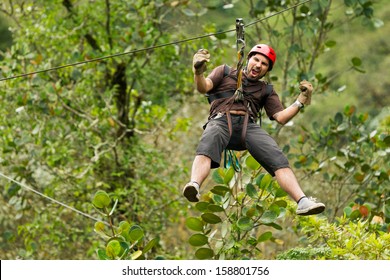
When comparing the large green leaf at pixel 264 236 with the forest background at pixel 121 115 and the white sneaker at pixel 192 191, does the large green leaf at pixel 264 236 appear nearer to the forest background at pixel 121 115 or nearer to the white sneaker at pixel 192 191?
the white sneaker at pixel 192 191

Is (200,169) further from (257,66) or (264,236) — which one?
(264,236)

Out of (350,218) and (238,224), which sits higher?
(238,224)

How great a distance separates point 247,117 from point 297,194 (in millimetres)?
526

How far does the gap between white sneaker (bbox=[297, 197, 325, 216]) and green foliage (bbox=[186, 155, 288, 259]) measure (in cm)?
76

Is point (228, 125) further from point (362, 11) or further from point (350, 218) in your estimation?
point (362, 11)

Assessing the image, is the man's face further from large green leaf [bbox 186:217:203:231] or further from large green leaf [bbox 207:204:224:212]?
large green leaf [bbox 186:217:203:231]

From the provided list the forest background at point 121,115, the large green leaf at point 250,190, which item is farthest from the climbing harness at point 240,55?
the forest background at point 121,115

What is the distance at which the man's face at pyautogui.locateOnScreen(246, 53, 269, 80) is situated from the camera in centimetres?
548

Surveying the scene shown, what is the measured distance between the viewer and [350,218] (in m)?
7.00

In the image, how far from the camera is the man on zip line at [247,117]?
525 cm

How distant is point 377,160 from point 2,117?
3.54 m

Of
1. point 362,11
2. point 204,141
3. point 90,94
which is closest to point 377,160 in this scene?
point 362,11

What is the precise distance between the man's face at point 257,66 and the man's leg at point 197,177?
1.95 feet

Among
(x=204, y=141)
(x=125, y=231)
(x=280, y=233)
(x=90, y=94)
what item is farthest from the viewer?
(x=280, y=233)
